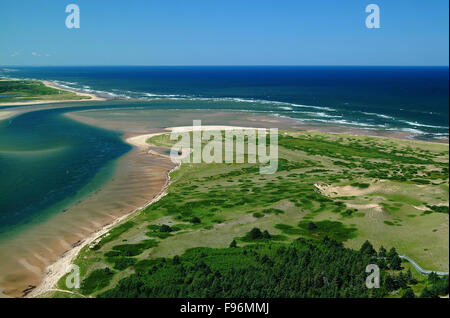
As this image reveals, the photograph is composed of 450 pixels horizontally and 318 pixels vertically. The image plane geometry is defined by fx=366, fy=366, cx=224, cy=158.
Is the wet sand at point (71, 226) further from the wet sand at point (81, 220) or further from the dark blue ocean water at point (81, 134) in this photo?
the dark blue ocean water at point (81, 134)

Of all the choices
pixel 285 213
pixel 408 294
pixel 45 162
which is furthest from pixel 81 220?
pixel 408 294

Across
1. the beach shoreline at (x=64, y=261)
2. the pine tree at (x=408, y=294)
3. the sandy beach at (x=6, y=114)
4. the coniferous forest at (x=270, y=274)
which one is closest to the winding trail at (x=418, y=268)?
the coniferous forest at (x=270, y=274)

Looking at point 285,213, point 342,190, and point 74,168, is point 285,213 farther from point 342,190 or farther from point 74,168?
point 74,168

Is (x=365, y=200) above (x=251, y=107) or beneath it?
beneath

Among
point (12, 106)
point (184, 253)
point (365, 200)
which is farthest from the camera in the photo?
point (12, 106)
